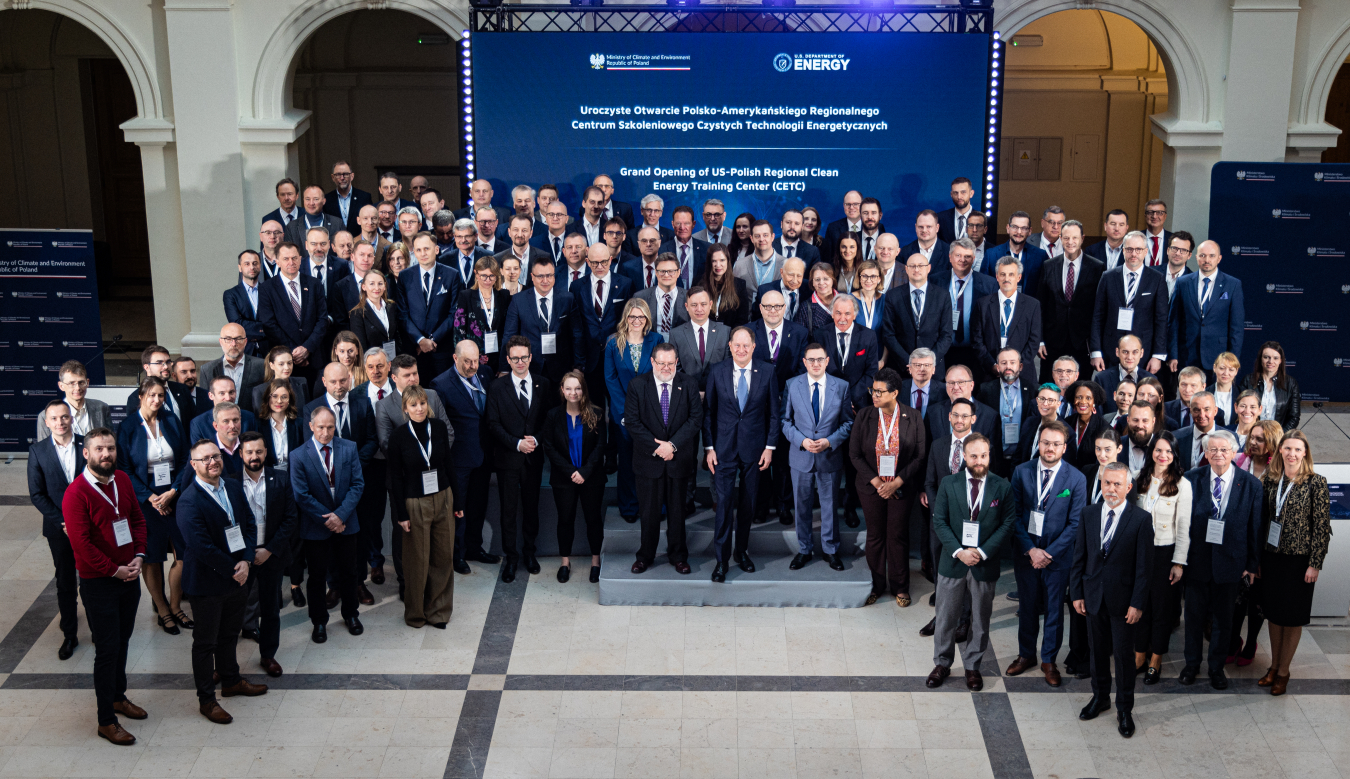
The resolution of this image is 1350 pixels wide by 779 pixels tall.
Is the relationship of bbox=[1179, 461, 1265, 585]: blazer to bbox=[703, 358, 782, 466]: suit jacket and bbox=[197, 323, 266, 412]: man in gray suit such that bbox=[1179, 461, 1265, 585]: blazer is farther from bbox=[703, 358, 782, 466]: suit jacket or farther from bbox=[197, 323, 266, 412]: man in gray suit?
bbox=[197, 323, 266, 412]: man in gray suit

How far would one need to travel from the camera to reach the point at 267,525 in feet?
23.5

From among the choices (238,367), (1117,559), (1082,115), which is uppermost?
(1082,115)

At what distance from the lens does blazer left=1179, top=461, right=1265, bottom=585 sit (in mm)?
7062

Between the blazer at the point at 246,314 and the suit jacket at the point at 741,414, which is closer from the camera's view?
the suit jacket at the point at 741,414

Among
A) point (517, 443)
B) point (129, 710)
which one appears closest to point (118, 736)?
point (129, 710)

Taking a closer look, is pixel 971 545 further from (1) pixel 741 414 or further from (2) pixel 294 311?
(2) pixel 294 311

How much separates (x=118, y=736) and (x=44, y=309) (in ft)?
16.3

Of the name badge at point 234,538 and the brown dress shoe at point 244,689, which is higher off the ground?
the name badge at point 234,538

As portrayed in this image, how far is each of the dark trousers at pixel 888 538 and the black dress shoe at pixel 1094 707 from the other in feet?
5.18

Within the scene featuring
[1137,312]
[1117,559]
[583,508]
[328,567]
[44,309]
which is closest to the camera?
[1117,559]

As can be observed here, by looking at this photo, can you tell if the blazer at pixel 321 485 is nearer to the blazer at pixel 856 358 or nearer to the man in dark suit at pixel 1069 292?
the blazer at pixel 856 358

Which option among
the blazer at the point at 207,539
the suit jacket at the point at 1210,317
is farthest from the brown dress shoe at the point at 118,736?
the suit jacket at the point at 1210,317

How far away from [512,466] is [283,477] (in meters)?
1.76

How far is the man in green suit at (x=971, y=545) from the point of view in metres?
7.16
